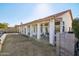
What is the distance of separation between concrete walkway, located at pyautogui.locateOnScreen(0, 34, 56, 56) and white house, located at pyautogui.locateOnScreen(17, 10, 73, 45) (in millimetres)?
88

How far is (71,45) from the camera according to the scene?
9.47ft

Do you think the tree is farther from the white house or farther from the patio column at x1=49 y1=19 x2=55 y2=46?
the patio column at x1=49 y1=19 x2=55 y2=46

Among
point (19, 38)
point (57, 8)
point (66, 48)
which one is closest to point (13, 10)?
point (19, 38)

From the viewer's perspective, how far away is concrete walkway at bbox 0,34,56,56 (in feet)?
9.57

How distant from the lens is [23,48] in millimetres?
2934

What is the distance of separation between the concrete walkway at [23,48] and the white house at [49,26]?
9 cm

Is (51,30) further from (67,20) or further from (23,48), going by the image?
(23,48)

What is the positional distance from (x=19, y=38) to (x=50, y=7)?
1.76ft

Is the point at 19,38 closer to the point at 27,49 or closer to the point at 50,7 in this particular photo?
the point at 27,49

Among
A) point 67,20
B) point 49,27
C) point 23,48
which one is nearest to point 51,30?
point 49,27

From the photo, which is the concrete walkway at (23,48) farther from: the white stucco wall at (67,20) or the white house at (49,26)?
the white stucco wall at (67,20)

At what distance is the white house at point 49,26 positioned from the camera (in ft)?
9.52

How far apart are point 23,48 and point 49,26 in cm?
41

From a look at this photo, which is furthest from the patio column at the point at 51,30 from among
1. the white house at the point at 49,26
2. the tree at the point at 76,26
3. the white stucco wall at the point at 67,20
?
the tree at the point at 76,26
